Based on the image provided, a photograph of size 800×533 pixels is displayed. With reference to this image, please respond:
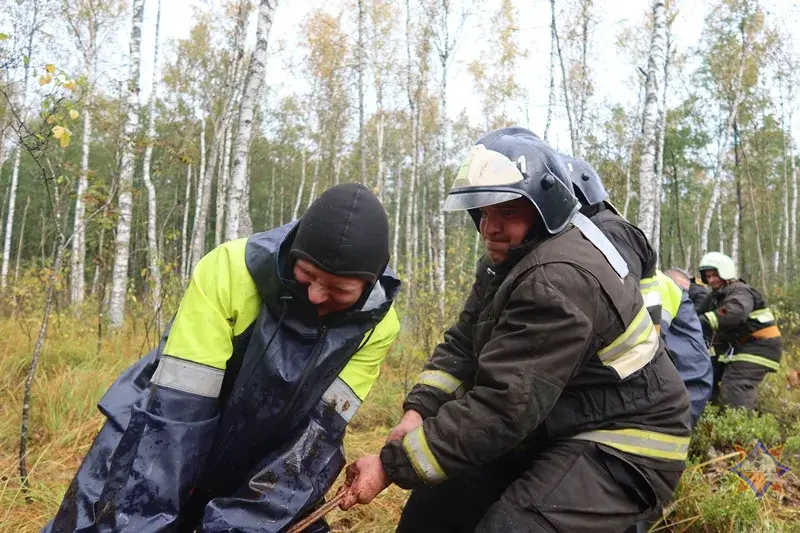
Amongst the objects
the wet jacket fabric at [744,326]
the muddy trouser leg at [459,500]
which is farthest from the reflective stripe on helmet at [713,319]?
the muddy trouser leg at [459,500]

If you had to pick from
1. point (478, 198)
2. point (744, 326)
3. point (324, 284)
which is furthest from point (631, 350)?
point (744, 326)

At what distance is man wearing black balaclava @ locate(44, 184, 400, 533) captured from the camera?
65.6 inches

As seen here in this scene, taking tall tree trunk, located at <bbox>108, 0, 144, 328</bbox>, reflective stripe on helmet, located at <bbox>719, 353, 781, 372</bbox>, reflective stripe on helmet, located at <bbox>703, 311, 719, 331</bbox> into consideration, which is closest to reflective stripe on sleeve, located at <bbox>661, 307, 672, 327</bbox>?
reflective stripe on helmet, located at <bbox>703, 311, 719, 331</bbox>

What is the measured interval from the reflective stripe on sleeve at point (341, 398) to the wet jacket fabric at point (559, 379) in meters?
0.28

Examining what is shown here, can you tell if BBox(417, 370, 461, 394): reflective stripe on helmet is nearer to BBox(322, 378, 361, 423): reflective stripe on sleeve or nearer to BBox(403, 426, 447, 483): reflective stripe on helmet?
BBox(322, 378, 361, 423): reflective stripe on sleeve

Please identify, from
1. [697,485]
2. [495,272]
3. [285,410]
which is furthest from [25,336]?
[697,485]

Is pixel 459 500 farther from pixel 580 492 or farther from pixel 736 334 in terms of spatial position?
pixel 736 334

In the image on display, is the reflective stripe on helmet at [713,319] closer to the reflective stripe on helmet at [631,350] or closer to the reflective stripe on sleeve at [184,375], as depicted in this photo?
the reflective stripe on helmet at [631,350]

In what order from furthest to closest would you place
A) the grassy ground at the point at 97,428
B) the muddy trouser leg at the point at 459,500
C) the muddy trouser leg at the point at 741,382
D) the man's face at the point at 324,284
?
1. the muddy trouser leg at the point at 741,382
2. the grassy ground at the point at 97,428
3. the muddy trouser leg at the point at 459,500
4. the man's face at the point at 324,284

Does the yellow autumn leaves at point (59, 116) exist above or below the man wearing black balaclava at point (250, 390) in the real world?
above

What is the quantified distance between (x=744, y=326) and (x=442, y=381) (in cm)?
542

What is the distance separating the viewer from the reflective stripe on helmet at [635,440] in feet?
5.81

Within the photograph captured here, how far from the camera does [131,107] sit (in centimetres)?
955

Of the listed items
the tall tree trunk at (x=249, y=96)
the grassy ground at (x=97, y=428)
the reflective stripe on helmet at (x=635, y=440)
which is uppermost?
the tall tree trunk at (x=249, y=96)
